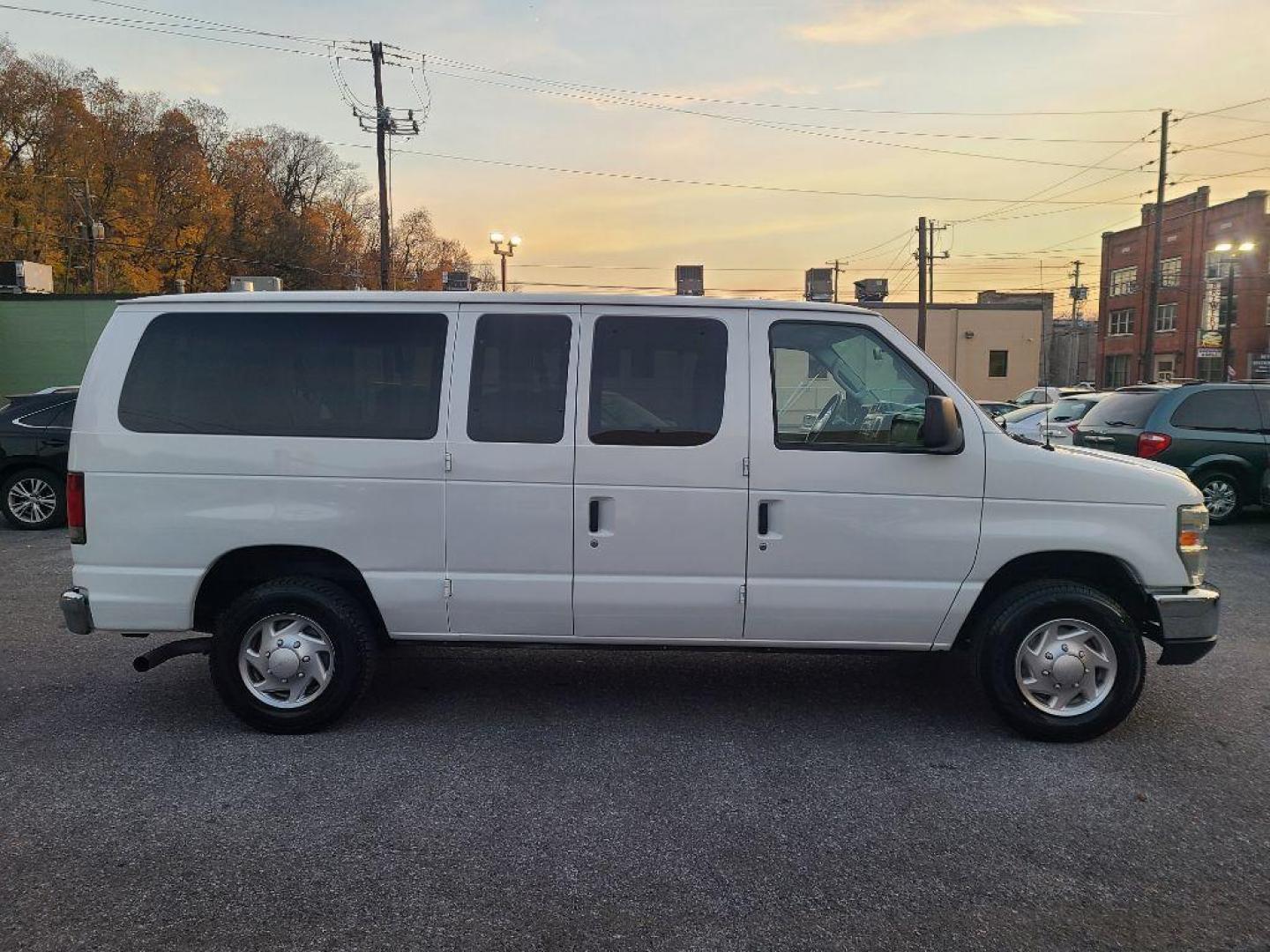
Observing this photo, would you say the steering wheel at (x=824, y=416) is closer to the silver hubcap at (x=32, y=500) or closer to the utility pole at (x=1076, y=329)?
the silver hubcap at (x=32, y=500)

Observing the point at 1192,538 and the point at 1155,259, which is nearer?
the point at 1192,538

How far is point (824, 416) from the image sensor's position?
167 inches

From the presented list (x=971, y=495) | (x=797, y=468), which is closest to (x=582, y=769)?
(x=797, y=468)

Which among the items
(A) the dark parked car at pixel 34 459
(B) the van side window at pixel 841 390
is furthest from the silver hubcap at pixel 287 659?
(A) the dark parked car at pixel 34 459

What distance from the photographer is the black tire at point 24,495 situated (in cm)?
1032

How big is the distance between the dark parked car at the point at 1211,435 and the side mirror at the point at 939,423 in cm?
776

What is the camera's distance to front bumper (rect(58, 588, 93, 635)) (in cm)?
430

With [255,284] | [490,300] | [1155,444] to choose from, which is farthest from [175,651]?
[1155,444]

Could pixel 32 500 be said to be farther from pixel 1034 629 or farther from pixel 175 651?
pixel 1034 629

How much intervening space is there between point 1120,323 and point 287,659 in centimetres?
6362

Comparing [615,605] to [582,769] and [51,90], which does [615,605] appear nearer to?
[582,769]

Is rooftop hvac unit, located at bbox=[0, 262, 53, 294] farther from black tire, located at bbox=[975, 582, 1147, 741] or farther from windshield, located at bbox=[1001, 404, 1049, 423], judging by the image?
black tire, located at bbox=[975, 582, 1147, 741]

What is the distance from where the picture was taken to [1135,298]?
5588cm

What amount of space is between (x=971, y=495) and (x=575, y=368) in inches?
78.2
